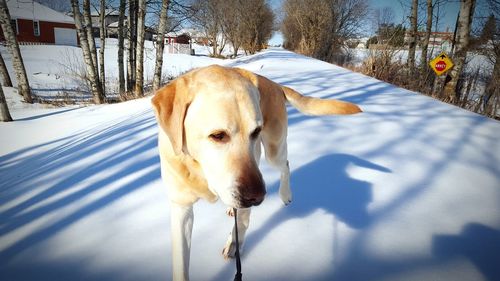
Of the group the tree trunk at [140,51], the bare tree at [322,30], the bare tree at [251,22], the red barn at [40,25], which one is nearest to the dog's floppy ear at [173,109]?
the tree trunk at [140,51]

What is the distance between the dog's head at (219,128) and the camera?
3.61ft

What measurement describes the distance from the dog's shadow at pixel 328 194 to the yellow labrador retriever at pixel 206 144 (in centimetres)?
47

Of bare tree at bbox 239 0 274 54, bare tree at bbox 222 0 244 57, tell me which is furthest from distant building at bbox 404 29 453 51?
bare tree at bbox 222 0 244 57


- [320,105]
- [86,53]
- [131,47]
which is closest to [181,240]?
[320,105]

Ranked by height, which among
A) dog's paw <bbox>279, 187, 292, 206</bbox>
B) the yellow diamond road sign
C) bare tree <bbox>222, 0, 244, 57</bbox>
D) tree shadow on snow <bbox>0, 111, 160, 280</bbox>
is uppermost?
bare tree <bbox>222, 0, 244, 57</bbox>

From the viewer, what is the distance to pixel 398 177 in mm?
2217

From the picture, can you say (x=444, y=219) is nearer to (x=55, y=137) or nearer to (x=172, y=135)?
(x=172, y=135)

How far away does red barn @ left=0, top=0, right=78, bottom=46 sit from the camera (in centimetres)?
3156

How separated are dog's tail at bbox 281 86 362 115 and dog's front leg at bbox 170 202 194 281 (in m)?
1.15

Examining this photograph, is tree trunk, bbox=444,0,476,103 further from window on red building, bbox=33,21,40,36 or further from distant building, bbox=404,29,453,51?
window on red building, bbox=33,21,40,36

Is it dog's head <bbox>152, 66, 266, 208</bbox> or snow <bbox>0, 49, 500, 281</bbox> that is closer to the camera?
dog's head <bbox>152, 66, 266, 208</bbox>

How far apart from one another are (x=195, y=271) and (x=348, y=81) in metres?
5.99

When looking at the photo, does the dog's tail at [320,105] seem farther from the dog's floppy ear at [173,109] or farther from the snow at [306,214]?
the dog's floppy ear at [173,109]

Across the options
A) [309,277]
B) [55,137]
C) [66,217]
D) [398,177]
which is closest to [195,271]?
[309,277]
